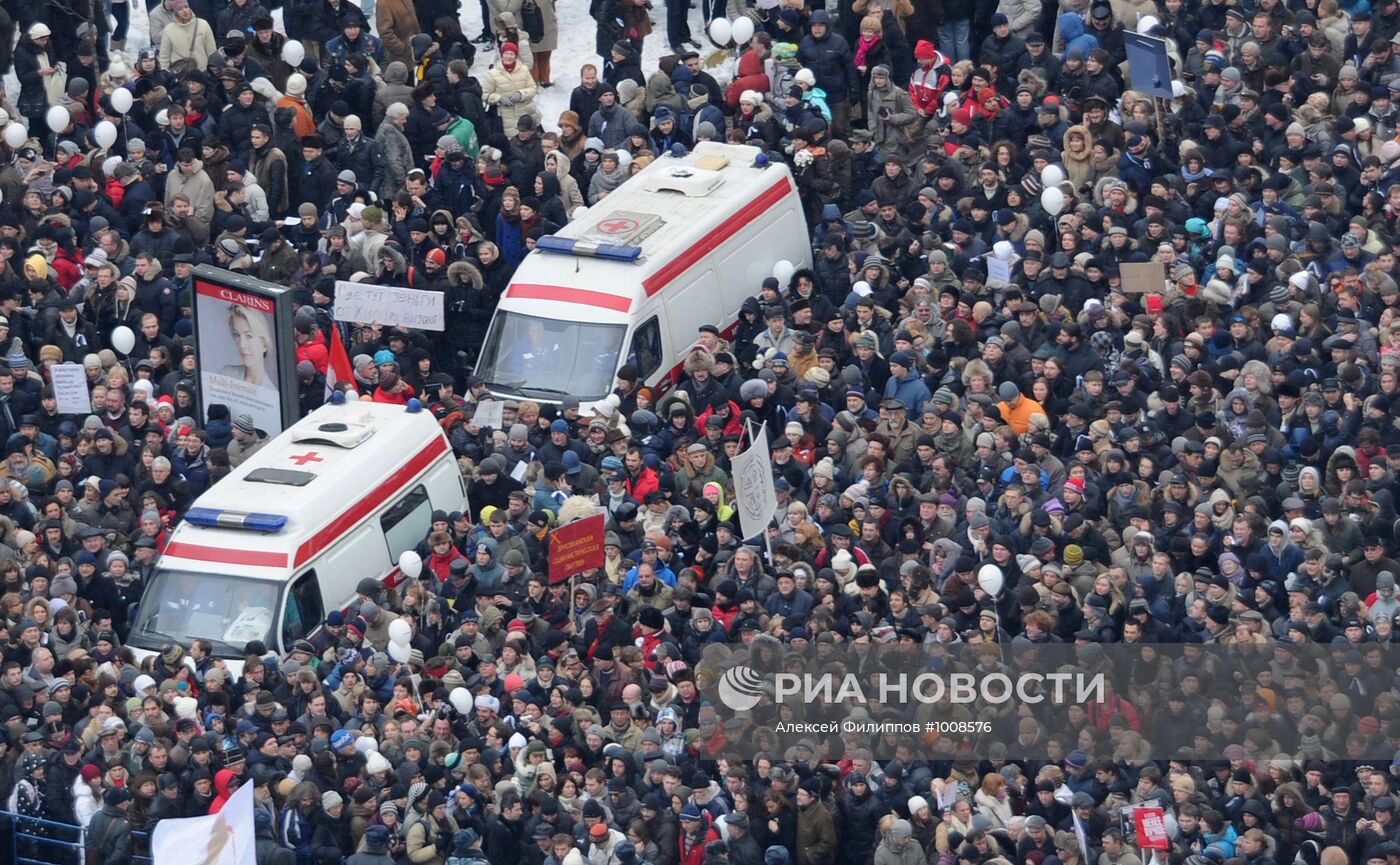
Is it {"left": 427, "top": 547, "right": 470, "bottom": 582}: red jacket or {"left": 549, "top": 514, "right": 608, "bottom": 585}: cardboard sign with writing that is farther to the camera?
{"left": 427, "top": 547, "right": 470, "bottom": 582}: red jacket

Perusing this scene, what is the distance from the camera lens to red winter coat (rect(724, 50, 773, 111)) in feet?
115

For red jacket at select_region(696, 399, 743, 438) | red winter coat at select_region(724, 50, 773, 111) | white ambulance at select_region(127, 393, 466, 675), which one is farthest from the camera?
red winter coat at select_region(724, 50, 773, 111)

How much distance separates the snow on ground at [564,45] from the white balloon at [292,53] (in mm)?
2769

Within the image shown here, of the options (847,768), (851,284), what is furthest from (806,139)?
(847,768)

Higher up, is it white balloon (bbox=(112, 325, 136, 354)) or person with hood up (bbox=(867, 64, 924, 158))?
person with hood up (bbox=(867, 64, 924, 158))

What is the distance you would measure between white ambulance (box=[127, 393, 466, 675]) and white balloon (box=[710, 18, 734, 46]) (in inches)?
318

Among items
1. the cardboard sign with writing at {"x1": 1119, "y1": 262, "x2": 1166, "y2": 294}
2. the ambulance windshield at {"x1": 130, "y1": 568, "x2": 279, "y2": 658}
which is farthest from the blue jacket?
the ambulance windshield at {"x1": 130, "y1": 568, "x2": 279, "y2": 658}

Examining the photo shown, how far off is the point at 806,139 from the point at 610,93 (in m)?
2.31

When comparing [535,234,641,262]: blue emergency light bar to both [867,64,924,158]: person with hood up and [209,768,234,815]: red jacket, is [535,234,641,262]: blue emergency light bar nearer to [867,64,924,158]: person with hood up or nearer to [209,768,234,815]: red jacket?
[867,64,924,158]: person with hood up

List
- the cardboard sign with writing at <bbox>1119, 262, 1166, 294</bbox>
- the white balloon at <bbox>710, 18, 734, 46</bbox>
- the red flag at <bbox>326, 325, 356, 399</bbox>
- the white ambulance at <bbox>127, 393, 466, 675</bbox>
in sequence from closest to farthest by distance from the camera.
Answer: the white ambulance at <bbox>127, 393, 466, 675</bbox> < the cardboard sign with writing at <bbox>1119, 262, 1166, 294</bbox> < the red flag at <bbox>326, 325, 356, 399</bbox> < the white balloon at <bbox>710, 18, 734, 46</bbox>

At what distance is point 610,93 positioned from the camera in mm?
34750

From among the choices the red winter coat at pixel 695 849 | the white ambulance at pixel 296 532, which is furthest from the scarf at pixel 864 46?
the red winter coat at pixel 695 849

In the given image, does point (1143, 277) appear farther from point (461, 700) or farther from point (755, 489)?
point (461, 700)

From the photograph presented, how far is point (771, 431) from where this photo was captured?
99.0 ft
